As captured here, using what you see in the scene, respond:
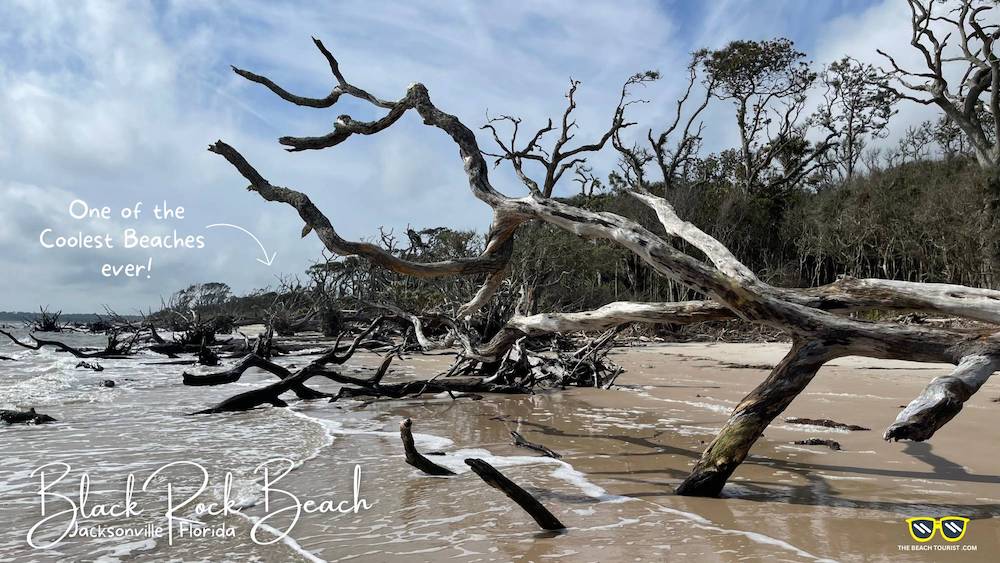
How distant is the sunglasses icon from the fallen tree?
61 centimetres

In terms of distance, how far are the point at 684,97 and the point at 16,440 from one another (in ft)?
89.9

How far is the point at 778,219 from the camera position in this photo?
31125 millimetres

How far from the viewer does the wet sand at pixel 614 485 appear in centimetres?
341

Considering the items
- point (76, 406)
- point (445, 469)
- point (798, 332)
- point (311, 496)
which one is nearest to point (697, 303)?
point (798, 332)

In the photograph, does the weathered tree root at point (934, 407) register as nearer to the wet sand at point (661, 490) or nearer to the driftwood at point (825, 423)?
the wet sand at point (661, 490)

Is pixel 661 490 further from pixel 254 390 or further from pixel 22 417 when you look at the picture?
pixel 22 417

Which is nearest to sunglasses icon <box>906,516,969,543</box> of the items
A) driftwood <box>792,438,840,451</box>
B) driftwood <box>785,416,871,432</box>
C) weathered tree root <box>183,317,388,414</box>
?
driftwood <box>792,438,840,451</box>

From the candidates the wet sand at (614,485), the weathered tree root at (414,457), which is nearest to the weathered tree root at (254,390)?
the wet sand at (614,485)

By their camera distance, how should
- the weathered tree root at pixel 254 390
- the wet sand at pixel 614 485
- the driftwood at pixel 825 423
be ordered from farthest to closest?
the weathered tree root at pixel 254 390
the driftwood at pixel 825 423
the wet sand at pixel 614 485

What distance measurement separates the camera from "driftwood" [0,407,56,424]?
7.77 meters

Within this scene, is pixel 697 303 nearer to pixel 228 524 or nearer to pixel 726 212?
pixel 228 524

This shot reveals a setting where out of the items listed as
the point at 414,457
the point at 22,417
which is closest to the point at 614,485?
the point at 414,457

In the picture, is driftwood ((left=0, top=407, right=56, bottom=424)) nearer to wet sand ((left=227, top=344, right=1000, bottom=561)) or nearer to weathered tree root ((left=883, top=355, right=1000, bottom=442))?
wet sand ((left=227, top=344, right=1000, bottom=561))

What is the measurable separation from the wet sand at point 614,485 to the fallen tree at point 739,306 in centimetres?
57
